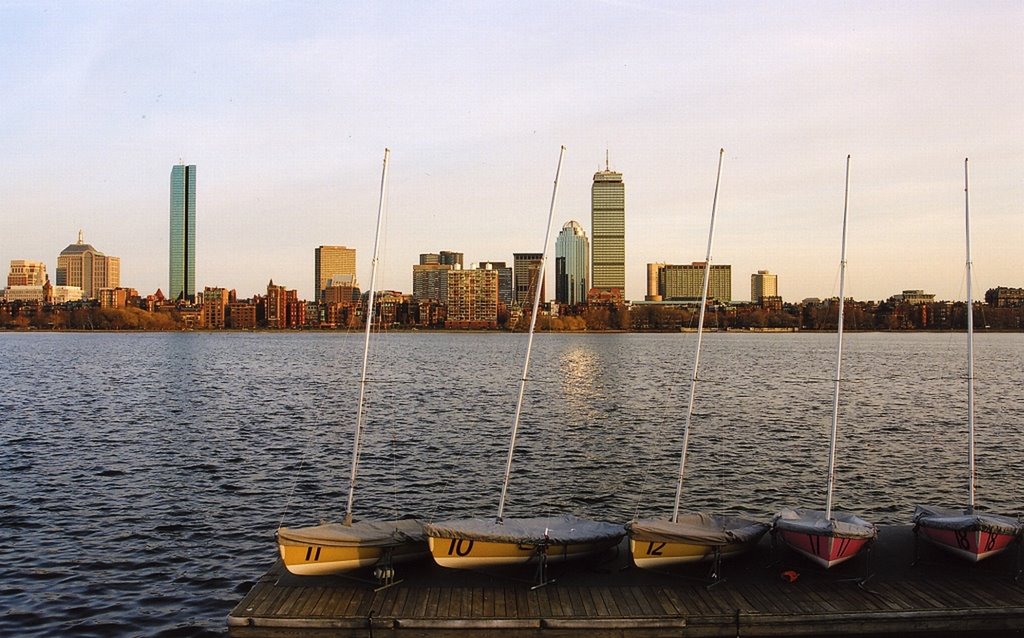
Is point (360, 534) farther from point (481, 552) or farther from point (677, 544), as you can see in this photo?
point (677, 544)

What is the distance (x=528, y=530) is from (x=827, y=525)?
6.95m

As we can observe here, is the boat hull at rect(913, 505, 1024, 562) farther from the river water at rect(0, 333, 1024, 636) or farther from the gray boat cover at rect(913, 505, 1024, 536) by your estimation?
the river water at rect(0, 333, 1024, 636)

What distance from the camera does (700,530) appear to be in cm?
1900

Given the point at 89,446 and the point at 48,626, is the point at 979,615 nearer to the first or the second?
the point at 48,626

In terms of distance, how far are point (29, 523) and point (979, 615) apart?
94.0ft

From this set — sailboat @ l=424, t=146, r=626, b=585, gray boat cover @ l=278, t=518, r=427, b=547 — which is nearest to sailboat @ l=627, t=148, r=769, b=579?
sailboat @ l=424, t=146, r=626, b=585

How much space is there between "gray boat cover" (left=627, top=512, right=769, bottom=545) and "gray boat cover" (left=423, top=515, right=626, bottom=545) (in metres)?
0.99

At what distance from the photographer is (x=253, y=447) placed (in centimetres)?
4347

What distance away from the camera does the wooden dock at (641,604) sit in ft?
52.8

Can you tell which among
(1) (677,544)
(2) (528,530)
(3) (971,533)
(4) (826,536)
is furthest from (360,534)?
(3) (971,533)

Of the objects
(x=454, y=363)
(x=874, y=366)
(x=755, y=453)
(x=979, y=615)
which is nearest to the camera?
(x=979, y=615)

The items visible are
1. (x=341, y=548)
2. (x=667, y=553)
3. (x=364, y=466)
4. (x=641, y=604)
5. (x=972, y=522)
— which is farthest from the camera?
(x=364, y=466)

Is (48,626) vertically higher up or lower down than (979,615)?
lower down

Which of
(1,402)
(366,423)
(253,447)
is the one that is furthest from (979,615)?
(1,402)
